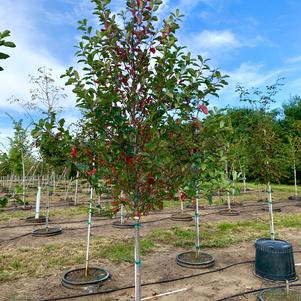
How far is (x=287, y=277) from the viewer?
575cm

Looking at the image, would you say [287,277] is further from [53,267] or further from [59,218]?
[59,218]

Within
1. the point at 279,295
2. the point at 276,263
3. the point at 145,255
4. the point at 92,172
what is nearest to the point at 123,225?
the point at 145,255

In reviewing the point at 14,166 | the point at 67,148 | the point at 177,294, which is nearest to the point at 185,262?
the point at 177,294

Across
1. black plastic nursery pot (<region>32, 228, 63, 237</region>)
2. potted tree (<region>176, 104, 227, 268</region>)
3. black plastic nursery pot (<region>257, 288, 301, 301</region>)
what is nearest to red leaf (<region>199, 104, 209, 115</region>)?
potted tree (<region>176, 104, 227, 268</region>)

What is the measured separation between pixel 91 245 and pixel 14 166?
6.72 m

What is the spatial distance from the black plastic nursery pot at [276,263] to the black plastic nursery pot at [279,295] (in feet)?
1.75

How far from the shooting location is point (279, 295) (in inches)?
197

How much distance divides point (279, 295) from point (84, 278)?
334cm

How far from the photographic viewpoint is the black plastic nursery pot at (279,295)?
485cm

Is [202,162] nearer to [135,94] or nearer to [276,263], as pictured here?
[135,94]

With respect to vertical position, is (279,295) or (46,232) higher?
(46,232)

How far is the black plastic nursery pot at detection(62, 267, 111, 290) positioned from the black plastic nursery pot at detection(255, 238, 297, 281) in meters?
2.92

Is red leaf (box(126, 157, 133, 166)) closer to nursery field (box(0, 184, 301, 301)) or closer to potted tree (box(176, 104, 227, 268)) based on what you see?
potted tree (box(176, 104, 227, 268))

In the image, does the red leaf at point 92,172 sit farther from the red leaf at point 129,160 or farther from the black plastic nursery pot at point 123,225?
the black plastic nursery pot at point 123,225
